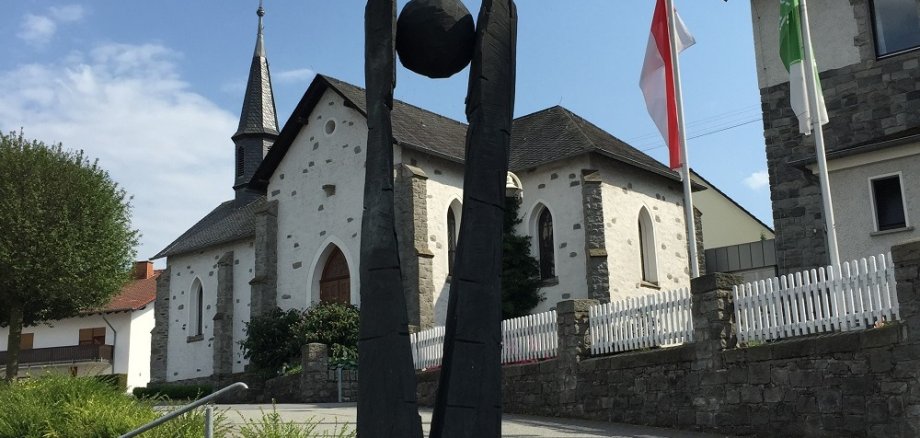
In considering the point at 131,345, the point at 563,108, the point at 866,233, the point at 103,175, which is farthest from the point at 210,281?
the point at 866,233

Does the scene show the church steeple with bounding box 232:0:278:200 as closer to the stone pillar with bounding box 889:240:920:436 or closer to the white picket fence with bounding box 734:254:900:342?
the white picket fence with bounding box 734:254:900:342

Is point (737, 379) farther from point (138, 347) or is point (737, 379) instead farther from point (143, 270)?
point (143, 270)

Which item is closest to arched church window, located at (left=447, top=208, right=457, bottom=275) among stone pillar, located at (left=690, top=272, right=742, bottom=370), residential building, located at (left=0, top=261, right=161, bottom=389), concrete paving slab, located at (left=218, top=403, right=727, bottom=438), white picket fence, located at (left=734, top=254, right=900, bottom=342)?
concrete paving slab, located at (left=218, top=403, right=727, bottom=438)

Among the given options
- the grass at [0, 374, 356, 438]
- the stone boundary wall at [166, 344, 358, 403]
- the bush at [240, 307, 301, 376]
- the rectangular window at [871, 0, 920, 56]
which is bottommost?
the grass at [0, 374, 356, 438]

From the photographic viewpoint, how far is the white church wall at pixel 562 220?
2466cm

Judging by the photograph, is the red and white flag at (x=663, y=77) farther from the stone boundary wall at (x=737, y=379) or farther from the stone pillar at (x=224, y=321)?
the stone pillar at (x=224, y=321)

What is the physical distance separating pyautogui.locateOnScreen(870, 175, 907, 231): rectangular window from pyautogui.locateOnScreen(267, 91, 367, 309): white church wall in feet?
43.7

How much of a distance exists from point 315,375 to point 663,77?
1037 centimetres

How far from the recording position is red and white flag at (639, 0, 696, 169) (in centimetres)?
1702

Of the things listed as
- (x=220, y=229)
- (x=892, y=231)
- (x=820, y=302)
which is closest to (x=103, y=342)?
(x=220, y=229)

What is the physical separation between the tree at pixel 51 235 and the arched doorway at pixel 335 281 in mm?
6248

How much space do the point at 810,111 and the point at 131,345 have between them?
41323 millimetres

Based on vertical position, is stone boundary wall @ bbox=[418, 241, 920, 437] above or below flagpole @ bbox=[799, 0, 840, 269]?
below

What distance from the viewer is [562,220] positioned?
25.2 meters
